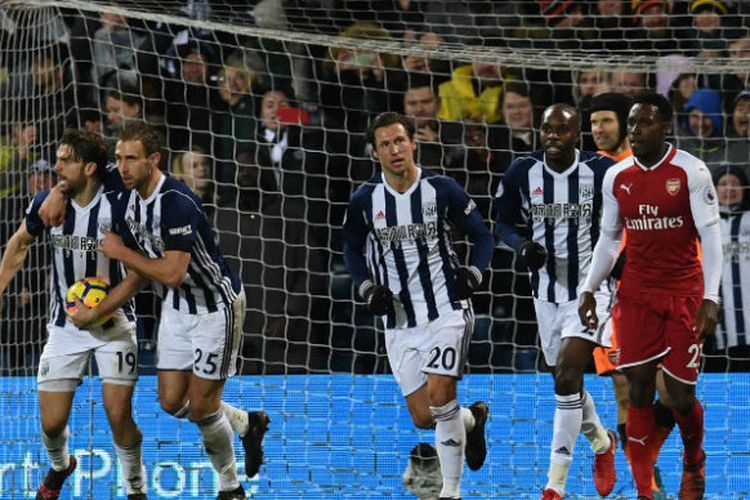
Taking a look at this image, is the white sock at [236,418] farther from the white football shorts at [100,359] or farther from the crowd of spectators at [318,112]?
the crowd of spectators at [318,112]

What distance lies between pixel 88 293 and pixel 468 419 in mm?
2017

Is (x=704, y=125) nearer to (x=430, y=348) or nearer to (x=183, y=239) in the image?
(x=430, y=348)

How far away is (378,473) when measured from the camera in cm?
895

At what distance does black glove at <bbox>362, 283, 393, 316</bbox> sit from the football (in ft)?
4.22

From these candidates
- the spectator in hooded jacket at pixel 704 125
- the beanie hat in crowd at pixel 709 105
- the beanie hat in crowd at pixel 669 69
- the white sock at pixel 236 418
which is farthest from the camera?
the beanie hat in crowd at pixel 709 105

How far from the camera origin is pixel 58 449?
7910 millimetres

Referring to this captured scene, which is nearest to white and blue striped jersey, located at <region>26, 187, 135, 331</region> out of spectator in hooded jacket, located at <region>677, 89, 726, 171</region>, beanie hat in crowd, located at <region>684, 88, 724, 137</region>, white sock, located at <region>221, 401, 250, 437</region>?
white sock, located at <region>221, 401, 250, 437</region>

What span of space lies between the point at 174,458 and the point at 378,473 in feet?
3.81

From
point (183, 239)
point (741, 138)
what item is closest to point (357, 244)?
point (183, 239)

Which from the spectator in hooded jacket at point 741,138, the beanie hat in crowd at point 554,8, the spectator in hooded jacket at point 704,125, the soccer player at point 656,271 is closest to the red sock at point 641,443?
the soccer player at point 656,271

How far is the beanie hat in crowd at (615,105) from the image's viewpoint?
7973 mm

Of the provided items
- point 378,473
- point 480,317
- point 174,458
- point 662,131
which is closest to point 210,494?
point 174,458

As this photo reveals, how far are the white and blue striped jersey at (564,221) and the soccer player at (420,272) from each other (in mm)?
327

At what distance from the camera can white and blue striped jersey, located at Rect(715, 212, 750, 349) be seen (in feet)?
31.3
